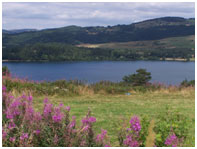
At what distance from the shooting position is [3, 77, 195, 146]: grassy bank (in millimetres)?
6613

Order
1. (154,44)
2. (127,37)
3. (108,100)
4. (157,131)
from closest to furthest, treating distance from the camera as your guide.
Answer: (157,131) → (108,100) → (154,44) → (127,37)

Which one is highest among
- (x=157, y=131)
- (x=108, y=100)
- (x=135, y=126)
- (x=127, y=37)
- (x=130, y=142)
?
(x=127, y=37)

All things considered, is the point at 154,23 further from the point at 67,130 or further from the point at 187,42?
the point at 67,130

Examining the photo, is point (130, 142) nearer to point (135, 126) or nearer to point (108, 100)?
point (135, 126)

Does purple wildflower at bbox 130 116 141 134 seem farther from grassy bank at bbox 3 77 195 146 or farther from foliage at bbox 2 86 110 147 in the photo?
grassy bank at bbox 3 77 195 146

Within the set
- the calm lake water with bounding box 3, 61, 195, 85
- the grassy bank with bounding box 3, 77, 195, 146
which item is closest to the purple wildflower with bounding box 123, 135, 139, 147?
the grassy bank with bounding box 3, 77, 195, 146

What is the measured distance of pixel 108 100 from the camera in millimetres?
8984

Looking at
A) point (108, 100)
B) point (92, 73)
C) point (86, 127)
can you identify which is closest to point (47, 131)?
point (86, 127)

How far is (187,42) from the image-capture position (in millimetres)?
139500

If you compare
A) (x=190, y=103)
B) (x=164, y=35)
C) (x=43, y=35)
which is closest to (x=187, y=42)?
(x=164, y=35)

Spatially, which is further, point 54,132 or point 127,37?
point 127,37

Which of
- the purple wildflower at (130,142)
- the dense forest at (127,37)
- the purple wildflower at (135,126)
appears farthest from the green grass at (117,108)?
the dense forest at (127,37)

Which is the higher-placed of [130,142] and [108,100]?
[130,142]

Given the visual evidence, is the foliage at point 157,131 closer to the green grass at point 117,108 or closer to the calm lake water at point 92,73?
the green grass at point 117,108
